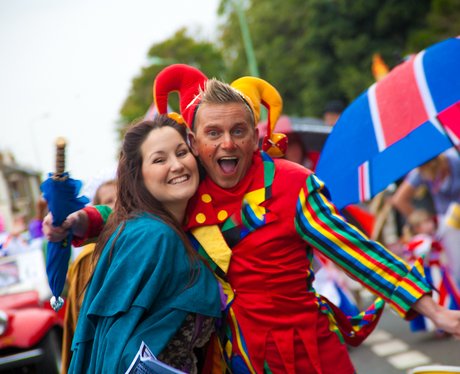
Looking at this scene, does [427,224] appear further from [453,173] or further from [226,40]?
[226,40]

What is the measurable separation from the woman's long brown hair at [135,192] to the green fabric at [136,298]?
0.07m

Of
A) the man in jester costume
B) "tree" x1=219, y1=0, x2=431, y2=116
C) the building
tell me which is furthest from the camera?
the building

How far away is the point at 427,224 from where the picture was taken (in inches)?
259

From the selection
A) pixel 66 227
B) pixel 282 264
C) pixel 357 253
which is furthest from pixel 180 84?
pixel 357 253

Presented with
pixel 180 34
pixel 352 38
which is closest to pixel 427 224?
pixel 352 38

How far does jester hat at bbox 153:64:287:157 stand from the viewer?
3.00 meters

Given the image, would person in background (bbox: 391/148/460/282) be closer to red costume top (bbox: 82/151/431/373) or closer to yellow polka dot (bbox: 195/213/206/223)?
red costume top (bbox: 82/151/431/373)

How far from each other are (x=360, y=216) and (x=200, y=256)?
398 centimetres

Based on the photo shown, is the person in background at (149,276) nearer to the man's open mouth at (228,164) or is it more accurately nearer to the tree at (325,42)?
the man's open mouth at (228,164)

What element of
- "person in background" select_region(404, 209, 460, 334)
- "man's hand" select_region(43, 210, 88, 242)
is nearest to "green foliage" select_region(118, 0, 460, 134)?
"person in background" select_region(404, 209, 460, 334)

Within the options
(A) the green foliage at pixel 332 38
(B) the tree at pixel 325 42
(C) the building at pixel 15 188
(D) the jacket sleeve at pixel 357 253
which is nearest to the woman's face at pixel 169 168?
(D) the jacket sleeve at pixel 357 253

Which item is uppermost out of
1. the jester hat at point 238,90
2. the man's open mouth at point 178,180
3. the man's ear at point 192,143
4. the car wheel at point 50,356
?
the jester hat at point 238,90

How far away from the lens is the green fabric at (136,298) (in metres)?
2.36

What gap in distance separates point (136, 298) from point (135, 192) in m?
0.52
